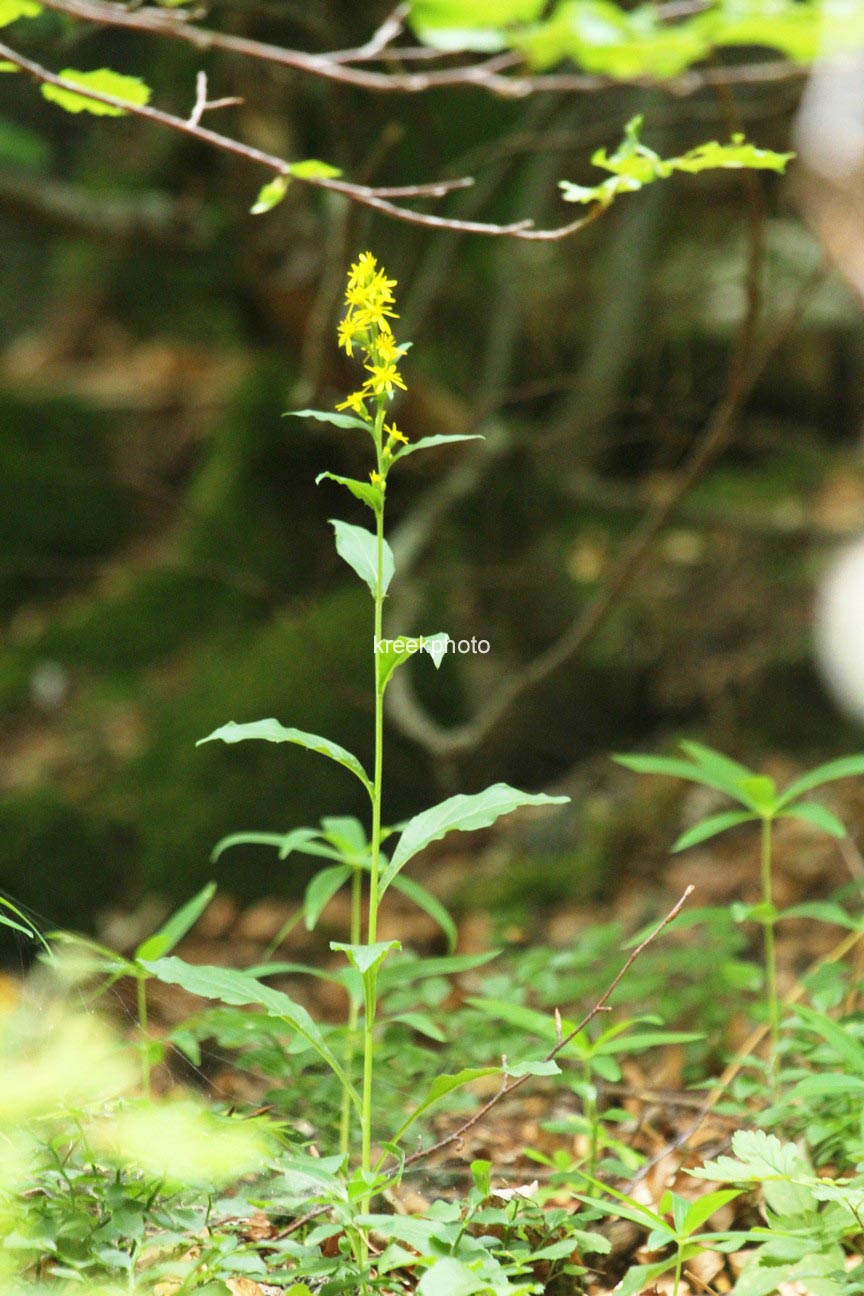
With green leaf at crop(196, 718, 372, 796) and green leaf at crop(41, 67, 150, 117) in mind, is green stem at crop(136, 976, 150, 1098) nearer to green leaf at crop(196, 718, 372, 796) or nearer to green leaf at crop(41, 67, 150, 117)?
green leaf at crop(196, 718, 372, 796)

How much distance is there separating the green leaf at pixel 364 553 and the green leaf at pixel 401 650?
7cm

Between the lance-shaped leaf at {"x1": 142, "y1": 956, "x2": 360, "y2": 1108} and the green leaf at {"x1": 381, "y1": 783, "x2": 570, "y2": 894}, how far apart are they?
184mm

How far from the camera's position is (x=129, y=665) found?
464cm

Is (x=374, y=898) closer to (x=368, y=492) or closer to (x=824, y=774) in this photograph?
(x=368, y=492)

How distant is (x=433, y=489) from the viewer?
4.16m

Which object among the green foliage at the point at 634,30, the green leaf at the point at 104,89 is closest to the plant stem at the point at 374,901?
the green leaf at the point at 104,89

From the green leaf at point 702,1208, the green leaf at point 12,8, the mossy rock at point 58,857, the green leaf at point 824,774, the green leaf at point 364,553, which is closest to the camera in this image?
the green leaf at point 702,1208

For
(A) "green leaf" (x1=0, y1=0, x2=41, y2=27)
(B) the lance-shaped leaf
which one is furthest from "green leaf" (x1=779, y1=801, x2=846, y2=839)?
(A) "green leaf" (x1=0, y1=0, x2=41, y2=27)

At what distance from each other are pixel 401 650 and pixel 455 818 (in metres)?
0.21

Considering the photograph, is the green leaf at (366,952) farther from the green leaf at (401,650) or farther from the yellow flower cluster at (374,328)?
the yellow flower cluster at (374,328)

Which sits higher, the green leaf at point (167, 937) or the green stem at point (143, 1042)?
the green leaf at point (167, 937)

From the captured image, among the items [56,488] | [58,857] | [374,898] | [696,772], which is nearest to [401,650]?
[374,898]

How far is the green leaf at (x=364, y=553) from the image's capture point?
1365 millimetres

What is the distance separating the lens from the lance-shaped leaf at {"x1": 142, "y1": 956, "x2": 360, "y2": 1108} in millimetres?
1238
